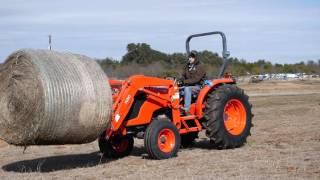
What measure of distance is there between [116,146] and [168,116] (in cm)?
113

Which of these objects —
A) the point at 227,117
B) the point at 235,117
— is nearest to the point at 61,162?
the point at 227,117

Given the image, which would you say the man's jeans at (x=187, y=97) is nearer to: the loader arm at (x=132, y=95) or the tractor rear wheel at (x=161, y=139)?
the loader arm at (x=132, y=95)

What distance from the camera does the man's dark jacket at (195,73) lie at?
12055 mm

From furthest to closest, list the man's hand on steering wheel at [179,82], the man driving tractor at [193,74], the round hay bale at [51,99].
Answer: the man's hand on steering wheel at [179,82], the man driving tractor at [193,74], the round hay bale at [51,99]

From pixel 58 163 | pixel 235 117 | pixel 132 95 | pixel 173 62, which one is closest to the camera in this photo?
pixel 132 95

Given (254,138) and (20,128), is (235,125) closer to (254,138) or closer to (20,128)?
(254,138)

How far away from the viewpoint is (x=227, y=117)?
40.5 ft

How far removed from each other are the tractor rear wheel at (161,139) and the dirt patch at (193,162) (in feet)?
0.61

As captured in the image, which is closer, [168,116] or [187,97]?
[168,116]

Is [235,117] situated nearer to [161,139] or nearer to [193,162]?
[161,139]

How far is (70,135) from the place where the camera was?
30.2 ft

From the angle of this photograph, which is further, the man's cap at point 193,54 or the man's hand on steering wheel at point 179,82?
the man's hand on steering wheel at point 179,82

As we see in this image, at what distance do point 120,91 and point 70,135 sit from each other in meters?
1.56

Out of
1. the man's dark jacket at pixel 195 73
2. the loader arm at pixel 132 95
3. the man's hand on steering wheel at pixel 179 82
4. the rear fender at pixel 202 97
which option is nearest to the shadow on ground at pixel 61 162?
the loader arm at pixel 132 95
